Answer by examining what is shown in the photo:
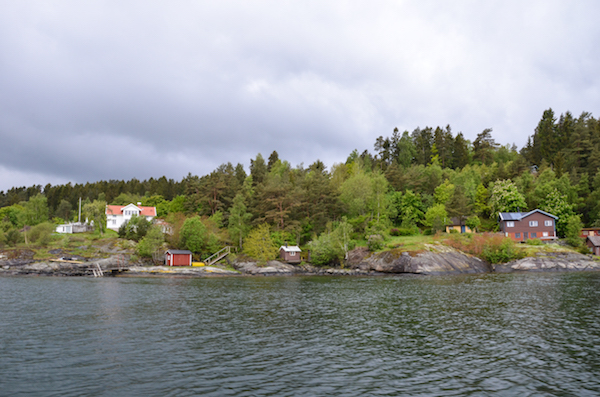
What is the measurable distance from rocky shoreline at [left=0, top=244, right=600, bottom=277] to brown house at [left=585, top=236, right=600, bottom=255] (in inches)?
176

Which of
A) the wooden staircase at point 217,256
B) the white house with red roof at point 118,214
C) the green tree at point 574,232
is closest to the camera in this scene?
the green tree at point 574,232

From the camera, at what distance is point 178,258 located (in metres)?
85.2

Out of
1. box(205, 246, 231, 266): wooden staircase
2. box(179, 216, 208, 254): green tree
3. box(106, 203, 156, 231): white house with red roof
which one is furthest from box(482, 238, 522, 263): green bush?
box(106, 203, 156, 231): white house with red roof

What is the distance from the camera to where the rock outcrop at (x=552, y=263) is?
72.9m

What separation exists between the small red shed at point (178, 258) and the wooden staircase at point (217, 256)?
4926mm

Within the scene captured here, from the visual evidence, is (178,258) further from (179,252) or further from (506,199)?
(506,199)

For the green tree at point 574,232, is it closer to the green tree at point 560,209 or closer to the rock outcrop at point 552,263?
the rock outcrop at point 552,263

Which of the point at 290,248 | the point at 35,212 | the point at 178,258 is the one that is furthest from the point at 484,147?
the point at 35,212

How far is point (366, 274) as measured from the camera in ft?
253

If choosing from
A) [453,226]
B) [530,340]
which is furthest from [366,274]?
[530,340]

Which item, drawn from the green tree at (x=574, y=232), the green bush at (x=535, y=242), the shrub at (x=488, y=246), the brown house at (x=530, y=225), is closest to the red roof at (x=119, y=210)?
the shrub at (x=488, y=246)

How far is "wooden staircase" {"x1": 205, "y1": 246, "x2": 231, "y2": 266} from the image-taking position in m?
90.4

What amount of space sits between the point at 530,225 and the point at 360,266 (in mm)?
43827

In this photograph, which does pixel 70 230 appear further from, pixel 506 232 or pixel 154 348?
pixel 506 232
